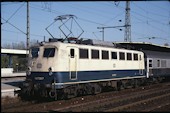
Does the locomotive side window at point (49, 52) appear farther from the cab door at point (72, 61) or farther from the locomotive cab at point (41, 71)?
the cab door at point (72, 61)

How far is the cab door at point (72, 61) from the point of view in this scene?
1659 cm

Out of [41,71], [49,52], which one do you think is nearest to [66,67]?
[49,52]

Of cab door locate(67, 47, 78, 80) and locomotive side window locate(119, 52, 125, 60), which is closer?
cab door locate(67, 47, 78, 80)

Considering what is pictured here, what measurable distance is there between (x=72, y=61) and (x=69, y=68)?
0.45m

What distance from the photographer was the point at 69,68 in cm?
1655

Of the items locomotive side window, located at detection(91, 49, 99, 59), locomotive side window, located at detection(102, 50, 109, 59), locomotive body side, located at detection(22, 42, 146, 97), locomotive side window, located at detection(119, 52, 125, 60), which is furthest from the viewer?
locomotive side window, located at detection(119, 52, 125, 60)

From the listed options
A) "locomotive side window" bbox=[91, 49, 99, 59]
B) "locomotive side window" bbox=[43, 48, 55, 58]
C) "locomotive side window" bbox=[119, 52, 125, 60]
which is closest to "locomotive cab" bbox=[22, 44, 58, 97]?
"locomotive side window" bbox=[43, 48, 55, 58]

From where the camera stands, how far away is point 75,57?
16.9 meters

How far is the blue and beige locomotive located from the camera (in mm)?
16000

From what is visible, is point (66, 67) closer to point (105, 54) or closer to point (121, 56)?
point (105, 54)

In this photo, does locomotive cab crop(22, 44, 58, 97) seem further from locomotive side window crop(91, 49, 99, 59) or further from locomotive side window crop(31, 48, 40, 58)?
locomotive side window crop(91, 49, 99, 59)

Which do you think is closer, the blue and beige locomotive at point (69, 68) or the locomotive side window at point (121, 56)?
the blue and beige locomotive at point (69, 68)

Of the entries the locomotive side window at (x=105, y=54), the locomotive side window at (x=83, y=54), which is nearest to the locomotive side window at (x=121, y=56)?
the locomotive side window at (x=105, y=54)

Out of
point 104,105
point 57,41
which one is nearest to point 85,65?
point 57,41
